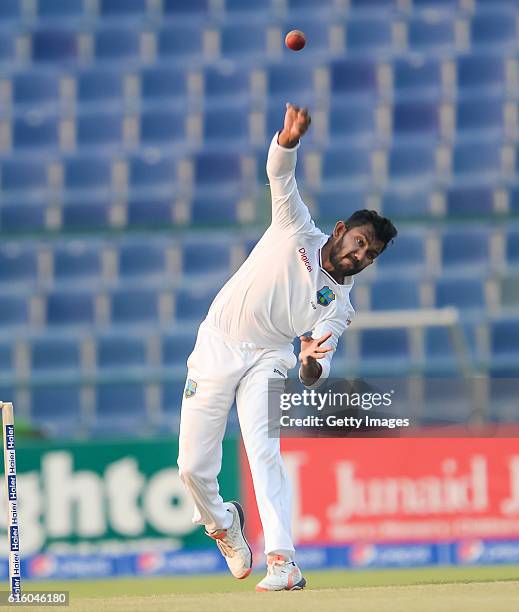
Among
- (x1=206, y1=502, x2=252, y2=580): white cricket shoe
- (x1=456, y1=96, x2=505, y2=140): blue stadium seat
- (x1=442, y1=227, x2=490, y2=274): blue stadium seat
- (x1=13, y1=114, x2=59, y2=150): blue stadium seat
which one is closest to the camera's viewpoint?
(x1=206, y1=502, x2=252, y2=580): white cricket shoe

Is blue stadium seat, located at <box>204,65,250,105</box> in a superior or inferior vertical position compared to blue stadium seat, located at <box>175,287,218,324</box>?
superior

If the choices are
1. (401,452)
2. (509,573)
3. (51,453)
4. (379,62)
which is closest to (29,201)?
(379,62)

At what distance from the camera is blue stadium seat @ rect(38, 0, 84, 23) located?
16.6 meters

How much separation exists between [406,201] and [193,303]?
2.46 metres

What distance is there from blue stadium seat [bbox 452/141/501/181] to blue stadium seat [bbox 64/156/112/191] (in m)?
3.74

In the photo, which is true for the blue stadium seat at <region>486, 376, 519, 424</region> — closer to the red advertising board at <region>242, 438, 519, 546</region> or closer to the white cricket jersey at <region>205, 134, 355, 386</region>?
the red advertising board at <region>242, 438, 519, 546</region>

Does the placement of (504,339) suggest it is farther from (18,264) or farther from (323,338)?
(323,338)

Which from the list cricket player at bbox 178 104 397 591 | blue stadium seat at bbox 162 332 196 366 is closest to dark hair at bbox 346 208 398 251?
cricket player at bbox 178 104 397 591

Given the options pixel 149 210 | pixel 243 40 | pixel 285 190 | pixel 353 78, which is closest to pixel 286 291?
pixel 285 190

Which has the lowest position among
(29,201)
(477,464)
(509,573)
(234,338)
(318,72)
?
(509,573)

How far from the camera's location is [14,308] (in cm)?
1356

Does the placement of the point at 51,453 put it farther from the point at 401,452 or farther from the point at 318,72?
the point at 318,72

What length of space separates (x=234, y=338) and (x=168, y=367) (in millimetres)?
6467

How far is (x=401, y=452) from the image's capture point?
9820 millimetres
